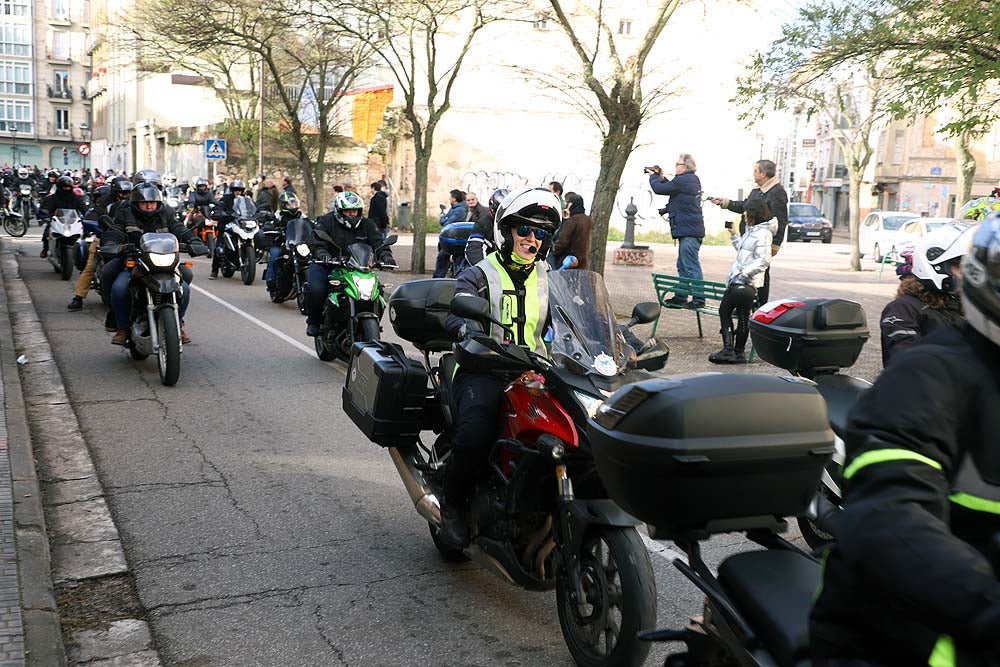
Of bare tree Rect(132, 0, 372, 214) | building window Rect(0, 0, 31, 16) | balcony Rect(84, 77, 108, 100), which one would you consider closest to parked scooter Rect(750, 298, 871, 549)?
bare tree Rect(132, 0, 372, 214)

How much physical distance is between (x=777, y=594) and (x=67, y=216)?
53.0ft

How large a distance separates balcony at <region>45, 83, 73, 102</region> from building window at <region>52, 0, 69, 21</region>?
23.5 feet

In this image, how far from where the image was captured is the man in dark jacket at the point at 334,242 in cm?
1057

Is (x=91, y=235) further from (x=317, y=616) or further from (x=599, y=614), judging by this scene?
(x=599, y=614)

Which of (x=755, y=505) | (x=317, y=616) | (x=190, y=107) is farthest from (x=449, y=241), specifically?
(x=190, y=107)

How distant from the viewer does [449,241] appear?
16078 millimetres

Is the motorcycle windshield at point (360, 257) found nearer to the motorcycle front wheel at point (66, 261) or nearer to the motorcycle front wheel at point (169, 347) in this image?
the motorcycle front wheel at point (169, 347)

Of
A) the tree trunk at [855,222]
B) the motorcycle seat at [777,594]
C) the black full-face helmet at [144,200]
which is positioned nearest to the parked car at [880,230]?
the tree trunk at [855,222]

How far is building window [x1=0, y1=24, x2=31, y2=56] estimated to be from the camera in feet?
353

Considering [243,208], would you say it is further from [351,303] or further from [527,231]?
[527,231]

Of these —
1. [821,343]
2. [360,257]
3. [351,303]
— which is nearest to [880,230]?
[360,257]

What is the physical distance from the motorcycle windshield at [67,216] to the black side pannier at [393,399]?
42.9 feet

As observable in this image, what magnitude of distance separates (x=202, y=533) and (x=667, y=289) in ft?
27.8

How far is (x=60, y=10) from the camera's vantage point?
11019 centimetres
